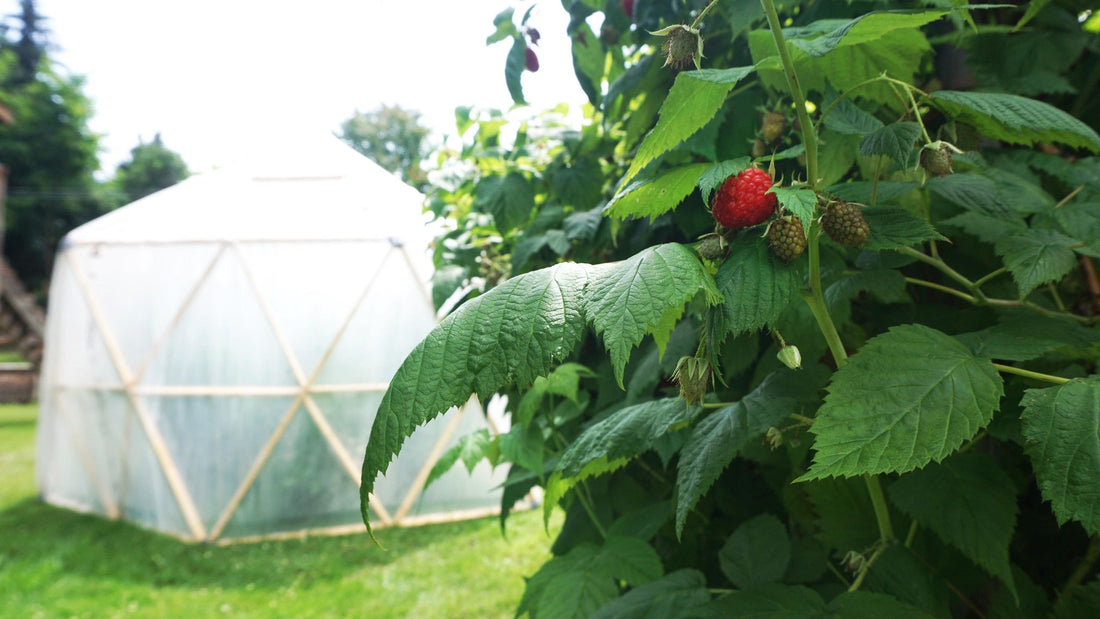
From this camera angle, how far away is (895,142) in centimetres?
65

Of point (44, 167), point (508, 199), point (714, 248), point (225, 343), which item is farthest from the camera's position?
point (44, 167)

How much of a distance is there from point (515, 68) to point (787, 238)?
90cm

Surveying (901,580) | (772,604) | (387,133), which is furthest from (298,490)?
(387,133)

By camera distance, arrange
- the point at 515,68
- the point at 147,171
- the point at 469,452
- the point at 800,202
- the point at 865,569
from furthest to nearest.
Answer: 1. the point at 147,171
2. the point at 469,452
3. the point at 515,68
4. the point at 865,569
5. the point at 800,202

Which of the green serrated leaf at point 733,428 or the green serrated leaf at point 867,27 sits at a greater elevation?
the green serrated leaf at point 867,27

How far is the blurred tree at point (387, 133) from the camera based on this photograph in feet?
58.6

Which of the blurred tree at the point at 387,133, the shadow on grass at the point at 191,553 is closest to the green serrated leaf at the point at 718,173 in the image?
the shadow on grass at the point at 191,553

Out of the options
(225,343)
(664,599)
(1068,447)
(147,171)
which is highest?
(1068,447)

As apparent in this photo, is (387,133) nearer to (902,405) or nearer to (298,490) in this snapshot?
(298,490)

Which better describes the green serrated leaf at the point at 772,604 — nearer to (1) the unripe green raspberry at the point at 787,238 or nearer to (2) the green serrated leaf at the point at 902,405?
(2) the green serrated leaf at the point at 902,405

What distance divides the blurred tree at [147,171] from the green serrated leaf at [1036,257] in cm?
3308

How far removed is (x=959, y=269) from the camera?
0.97 meters

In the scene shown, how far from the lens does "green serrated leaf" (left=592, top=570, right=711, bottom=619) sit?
0.81 m

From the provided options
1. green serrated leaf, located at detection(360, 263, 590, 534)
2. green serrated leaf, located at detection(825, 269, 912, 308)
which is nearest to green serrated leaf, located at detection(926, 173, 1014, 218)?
green serrated leaf, located at detection(825, 269, 912, 308)
